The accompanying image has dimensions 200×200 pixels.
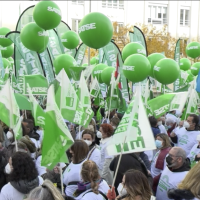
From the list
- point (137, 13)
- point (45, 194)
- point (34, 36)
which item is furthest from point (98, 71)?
point (137, 13)

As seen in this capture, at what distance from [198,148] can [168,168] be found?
1402 millimetres

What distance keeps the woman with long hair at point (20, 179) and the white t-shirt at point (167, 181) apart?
1.51m

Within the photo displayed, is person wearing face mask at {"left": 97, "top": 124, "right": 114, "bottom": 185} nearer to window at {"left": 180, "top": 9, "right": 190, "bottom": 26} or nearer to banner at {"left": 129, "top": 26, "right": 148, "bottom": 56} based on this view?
banner at {"left": 129, "top": 26, "right": 148, "bottom": 56}

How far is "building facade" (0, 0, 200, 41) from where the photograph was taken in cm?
3059

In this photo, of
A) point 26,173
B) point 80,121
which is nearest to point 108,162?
point 80,121

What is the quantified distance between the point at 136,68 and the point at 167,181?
4.65 m

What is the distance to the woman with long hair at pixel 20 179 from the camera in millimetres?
3409

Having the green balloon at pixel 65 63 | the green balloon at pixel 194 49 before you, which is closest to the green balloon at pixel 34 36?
the green balloon at pixel 65 63

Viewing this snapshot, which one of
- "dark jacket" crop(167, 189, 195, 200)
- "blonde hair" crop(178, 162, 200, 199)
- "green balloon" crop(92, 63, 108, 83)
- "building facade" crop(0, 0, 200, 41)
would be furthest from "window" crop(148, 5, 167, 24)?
"dark jacket" crop(167, 189, 195, 200)

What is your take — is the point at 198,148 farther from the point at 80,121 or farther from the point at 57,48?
the point at 57,48

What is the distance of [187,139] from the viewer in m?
6.43

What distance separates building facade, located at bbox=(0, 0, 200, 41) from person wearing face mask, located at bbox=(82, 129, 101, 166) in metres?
26.4

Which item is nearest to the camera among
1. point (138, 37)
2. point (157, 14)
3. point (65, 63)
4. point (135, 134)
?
point (135, 134)

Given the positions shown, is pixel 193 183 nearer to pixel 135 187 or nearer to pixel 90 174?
pixel 135 187
